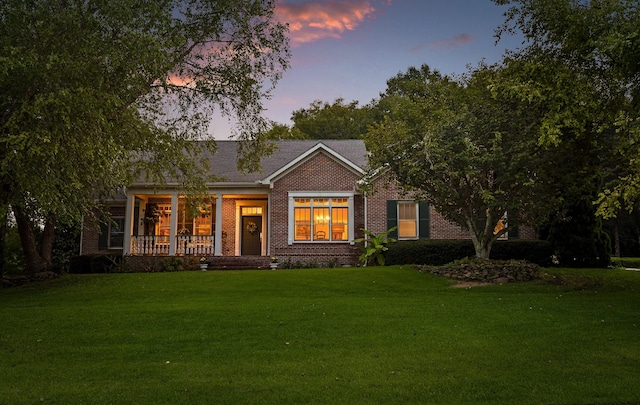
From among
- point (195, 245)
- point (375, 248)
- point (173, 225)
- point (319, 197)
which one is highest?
point (319, 197)

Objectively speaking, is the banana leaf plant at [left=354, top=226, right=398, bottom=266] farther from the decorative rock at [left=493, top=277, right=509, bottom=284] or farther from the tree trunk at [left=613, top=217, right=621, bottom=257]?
the tree trunk at [left=613, top=217, right=621, bottom=257]

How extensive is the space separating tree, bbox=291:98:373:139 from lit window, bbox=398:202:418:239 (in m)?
24.2

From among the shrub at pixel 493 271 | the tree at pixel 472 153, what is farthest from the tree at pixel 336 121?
the shrub at pixel 493 271

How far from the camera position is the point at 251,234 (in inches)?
929

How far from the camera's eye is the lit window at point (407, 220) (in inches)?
845

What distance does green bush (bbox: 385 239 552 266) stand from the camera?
19.0m

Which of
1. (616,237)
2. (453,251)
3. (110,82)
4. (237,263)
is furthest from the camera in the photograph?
(616,237)

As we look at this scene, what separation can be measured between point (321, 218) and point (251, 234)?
3.72 meters

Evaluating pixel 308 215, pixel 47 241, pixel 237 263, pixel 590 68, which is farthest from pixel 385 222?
pixel 47 241

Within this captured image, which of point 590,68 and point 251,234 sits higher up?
point 590,68

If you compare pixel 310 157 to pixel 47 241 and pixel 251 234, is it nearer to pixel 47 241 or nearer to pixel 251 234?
pixel 251 234

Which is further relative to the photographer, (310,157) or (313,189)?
(310,157)

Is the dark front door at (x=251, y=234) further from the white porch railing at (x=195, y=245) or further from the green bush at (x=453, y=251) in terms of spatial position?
the green bush at (x=453, y=251)

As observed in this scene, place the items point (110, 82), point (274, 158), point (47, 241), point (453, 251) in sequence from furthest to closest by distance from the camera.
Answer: point (274, 158)
point (453, 251)
point (47, 241)
point (110, 82)
